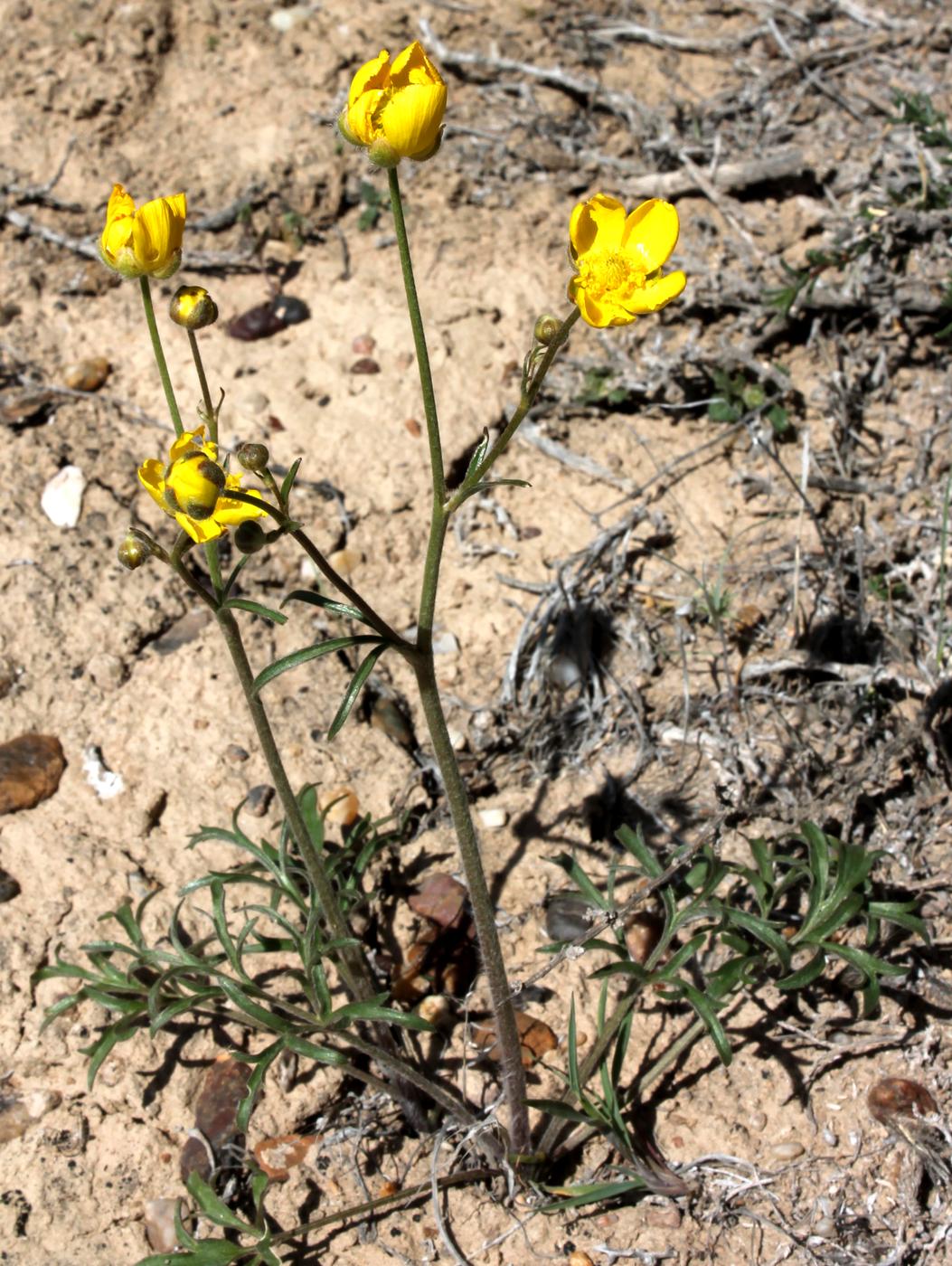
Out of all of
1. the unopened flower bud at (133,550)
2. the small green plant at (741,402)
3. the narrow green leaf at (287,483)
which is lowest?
the small green plant at (741,402)

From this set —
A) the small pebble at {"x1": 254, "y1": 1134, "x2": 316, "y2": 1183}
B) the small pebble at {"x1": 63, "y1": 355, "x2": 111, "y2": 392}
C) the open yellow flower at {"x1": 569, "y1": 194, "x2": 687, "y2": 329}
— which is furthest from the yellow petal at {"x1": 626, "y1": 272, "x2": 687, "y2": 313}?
the small pebble at {"x1": 63, "y1": 355, "x2": 111, "y2": 392}

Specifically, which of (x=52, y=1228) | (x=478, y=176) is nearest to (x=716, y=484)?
(x=478, y=176)

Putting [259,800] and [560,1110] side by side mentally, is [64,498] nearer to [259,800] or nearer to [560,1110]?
[259,800]

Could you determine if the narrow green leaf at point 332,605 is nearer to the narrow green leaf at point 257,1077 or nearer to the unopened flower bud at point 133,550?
the unopened flower bud at point 133,550

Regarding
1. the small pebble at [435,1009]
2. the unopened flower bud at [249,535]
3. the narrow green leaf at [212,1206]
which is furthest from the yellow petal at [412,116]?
the narrow green leaf at [212,1206]

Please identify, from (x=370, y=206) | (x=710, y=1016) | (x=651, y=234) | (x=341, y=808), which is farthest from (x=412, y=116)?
(x=370, y=206)
